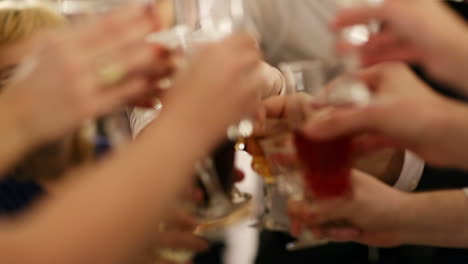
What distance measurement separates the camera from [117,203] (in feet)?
1.24

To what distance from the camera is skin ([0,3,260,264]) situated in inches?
14.5

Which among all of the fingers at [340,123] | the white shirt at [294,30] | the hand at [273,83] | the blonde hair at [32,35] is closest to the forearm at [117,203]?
the fingers at [340,123]

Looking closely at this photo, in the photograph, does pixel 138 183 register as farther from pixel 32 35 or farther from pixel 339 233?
pixel 32 35

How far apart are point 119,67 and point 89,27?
5cm

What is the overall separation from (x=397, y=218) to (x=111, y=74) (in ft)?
1.64

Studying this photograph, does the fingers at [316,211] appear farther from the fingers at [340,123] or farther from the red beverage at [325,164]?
the fingers at [340,123]

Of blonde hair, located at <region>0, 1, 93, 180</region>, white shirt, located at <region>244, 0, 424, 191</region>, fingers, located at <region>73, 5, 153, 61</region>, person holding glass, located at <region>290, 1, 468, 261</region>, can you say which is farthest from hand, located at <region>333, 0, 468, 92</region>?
blonde hair, located at <region>0, 1, 93, 180</region>

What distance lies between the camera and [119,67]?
1.56 ft

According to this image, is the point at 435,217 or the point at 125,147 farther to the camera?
the point at 435,217

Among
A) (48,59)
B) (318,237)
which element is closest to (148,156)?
(48,59)

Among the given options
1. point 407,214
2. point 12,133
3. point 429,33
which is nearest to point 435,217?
point 407,214

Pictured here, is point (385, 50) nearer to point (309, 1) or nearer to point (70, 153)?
point (70, 153)

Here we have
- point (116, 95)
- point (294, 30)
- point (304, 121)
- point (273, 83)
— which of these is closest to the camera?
point (116, 95)

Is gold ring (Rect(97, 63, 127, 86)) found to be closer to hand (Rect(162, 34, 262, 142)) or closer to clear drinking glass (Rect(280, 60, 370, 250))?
hand (Rect(162, 34, 262, 142))
